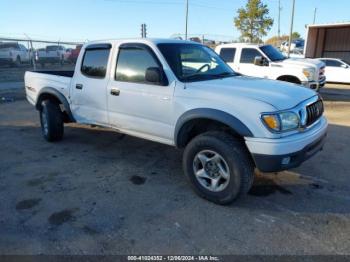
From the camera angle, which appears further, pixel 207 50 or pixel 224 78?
pixel 207 50

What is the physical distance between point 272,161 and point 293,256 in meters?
0.88

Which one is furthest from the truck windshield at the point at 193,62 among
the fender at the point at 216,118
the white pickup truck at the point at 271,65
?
the white pickup truck at the point at 271,65

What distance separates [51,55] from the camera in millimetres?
25031

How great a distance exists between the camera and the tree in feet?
106

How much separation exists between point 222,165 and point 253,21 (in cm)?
3240

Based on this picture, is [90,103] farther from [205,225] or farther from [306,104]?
[306,104]

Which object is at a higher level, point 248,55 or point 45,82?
point 248,55

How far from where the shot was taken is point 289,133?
3.22 meters

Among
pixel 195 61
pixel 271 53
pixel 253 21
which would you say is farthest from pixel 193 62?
pixel 253 21

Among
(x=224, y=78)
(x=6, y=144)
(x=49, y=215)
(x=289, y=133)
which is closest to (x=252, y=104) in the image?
(x=289, y=133)

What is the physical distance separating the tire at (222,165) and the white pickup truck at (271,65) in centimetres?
644

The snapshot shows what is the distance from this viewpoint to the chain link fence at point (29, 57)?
1972 cm

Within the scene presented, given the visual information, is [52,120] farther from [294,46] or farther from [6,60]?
[294,46]

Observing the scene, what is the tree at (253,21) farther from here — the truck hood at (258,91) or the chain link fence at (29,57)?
the truck hood at (258,91)
